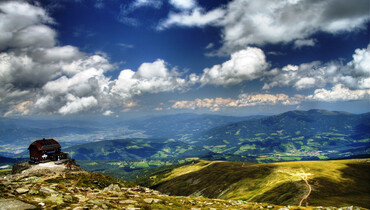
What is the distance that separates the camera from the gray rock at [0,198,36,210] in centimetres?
2376

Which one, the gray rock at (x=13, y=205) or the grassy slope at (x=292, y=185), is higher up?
the gray rock at (x=13, y=205)

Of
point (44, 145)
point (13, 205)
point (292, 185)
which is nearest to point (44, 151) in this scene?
point (44, 145)

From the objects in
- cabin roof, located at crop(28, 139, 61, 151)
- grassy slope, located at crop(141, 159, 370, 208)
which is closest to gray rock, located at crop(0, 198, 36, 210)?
grassy slope, located at crop(141, 159, 370, 208)

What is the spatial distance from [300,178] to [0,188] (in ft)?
449

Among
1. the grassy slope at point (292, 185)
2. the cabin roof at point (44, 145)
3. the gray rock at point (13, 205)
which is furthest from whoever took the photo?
the cabin roof at point (44, 145)

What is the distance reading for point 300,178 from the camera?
11750 cm

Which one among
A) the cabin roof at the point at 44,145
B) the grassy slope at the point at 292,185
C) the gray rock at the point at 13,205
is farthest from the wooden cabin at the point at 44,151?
the grassy slope at the point at 292,185

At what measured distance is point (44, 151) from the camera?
102750 millimetres

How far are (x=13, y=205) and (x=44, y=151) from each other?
315 feet

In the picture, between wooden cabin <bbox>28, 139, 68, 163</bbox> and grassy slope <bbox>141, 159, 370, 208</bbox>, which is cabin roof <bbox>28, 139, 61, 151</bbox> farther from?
grassy slope <bbox>141, 159, 370, 208</bbox>

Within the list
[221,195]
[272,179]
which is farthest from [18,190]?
[272,179]

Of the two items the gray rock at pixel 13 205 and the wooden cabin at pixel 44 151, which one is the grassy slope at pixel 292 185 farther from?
Answer: the wooden cabin at pixel 44 151

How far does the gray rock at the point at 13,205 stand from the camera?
23.8 meters

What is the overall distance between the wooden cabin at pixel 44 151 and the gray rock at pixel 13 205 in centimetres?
9342
